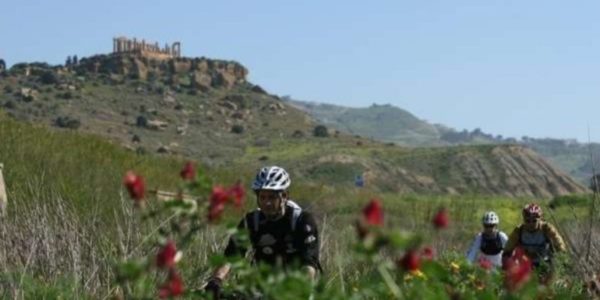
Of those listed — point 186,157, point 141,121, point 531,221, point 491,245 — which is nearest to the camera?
point 531,221

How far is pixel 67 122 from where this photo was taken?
8031cm

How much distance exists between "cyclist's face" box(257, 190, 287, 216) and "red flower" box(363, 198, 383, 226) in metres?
4.92

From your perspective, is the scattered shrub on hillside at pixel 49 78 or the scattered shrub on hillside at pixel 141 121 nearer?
the scattered shrub on hillside at pixel 141 121

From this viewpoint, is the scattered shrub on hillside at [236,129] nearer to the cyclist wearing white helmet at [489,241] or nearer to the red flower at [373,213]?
the cyclist wearing white helmet at [489,241]

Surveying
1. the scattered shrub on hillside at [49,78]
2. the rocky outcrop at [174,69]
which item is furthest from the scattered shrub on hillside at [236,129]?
the rocky outcrop at [174,69]

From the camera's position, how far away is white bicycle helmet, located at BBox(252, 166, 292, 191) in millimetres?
7680

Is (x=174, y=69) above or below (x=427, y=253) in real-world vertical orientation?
above

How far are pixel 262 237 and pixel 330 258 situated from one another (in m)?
5.34

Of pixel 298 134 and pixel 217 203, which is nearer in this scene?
pixel 217 203

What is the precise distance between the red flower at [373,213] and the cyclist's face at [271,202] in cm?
492

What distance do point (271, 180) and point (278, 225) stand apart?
0.99ft

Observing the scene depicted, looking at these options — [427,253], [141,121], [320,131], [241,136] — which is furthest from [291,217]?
[320,131]

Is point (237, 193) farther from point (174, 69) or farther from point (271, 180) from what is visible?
point (174, 69)

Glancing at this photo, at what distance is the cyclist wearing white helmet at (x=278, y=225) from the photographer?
294 inches
